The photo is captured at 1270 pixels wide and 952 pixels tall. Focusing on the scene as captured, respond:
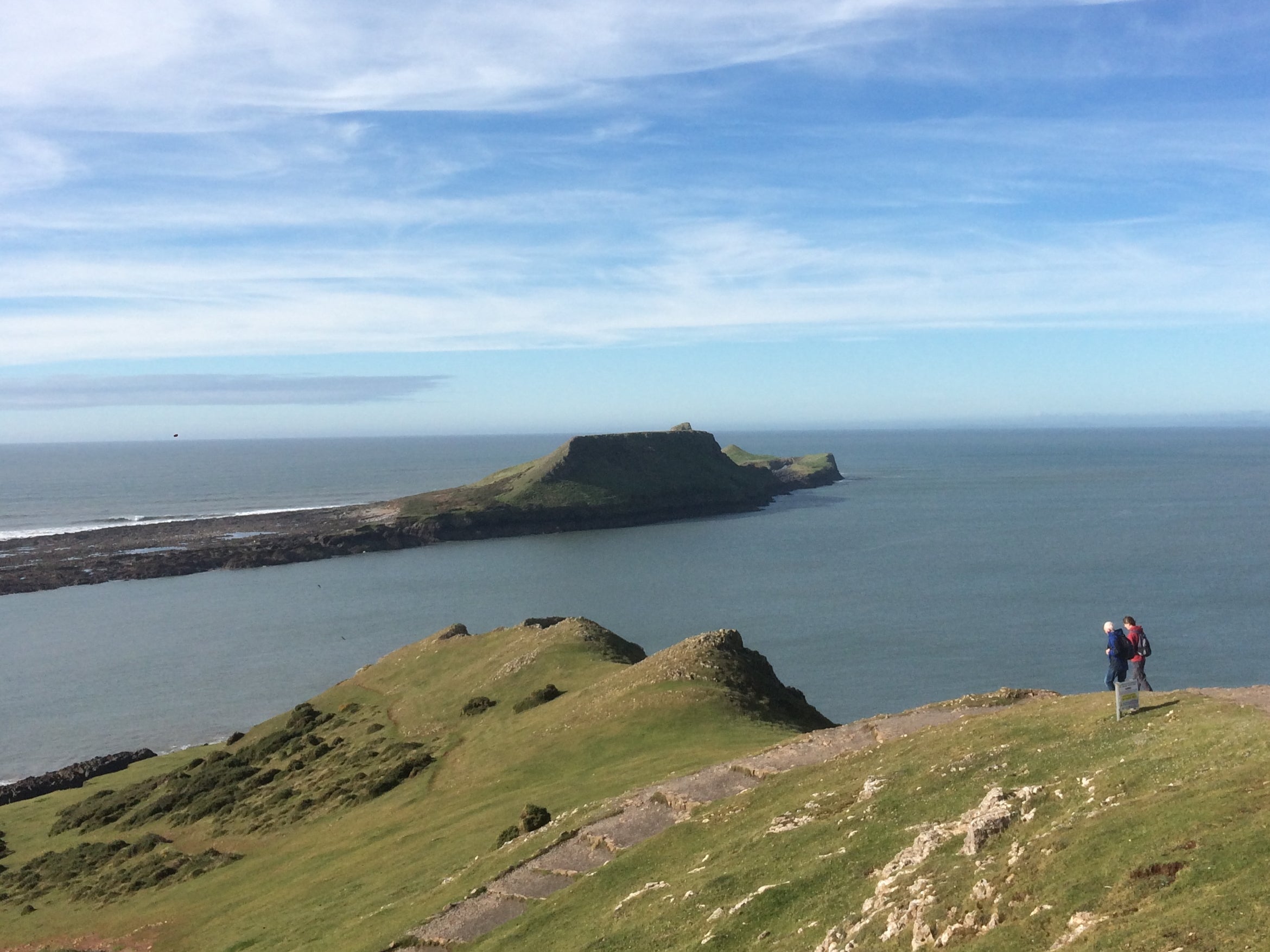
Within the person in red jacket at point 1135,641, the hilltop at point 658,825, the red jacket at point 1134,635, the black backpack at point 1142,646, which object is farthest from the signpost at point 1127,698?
the black backpack at point 1142,646

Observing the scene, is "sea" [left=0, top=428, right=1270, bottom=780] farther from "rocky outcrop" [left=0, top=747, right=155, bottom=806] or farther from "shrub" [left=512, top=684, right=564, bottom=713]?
"shrub" [left=512, top=684, right=564, bottom=713]

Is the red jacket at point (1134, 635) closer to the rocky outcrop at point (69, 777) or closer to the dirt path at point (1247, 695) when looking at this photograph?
the dirt path at point (1247, 695)

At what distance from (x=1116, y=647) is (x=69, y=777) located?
82629 mm

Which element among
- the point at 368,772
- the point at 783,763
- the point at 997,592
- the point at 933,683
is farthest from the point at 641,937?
the point at 997,592

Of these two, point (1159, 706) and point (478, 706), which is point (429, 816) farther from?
point (1159, 706)

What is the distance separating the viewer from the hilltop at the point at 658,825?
1812 cm

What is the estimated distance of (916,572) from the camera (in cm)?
14788

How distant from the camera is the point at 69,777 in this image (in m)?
78.1

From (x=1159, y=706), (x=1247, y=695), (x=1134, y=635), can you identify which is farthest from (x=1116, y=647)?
(x=1247, y=695)

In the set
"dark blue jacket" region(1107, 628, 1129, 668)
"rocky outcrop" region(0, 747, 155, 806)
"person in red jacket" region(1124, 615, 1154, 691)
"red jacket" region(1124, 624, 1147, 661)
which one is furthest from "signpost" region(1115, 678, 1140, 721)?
"rocky outcrop" region(0, 747, 155, 806)

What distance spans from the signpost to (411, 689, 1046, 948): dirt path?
28.4 ft

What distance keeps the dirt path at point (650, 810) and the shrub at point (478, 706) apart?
31.1 metres

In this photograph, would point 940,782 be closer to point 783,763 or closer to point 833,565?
point 783,763

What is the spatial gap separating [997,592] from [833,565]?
32289 mm
